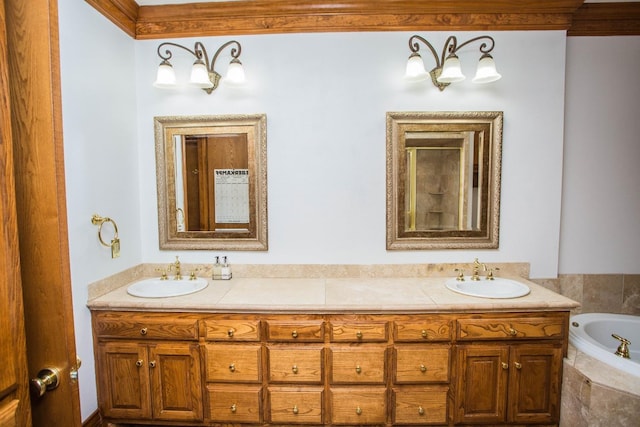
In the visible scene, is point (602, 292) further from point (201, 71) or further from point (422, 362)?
point (201, 71)

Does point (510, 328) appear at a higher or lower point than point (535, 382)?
higher

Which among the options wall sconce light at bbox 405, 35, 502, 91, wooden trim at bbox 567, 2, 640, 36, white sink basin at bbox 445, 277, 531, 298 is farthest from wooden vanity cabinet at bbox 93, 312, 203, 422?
wooden trim at bbox 567, 2, 640, 36

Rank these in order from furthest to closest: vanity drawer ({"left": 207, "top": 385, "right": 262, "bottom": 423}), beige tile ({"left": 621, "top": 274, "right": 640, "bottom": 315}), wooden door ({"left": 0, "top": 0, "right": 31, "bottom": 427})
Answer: beige tile ({"left": 621, "top": 274, "right": 640, "bottom": 315}) < vanity drawer ({"left": 207, "top": 385, "right": 262, "bottom": 423}) < wooden door ({"left": 0, "top": 0, "right": 31, "bottom": 427})

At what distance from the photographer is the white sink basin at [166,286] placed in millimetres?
2008

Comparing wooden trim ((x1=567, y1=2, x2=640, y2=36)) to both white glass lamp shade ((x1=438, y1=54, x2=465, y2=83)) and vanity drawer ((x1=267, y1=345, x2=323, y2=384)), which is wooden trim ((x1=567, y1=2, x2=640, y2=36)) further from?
vanity drawer ((x1=267, y1=345, x2=323, y2=384))

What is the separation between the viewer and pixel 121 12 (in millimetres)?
1977

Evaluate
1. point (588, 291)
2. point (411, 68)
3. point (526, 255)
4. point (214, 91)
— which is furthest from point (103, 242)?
point (588, 291)

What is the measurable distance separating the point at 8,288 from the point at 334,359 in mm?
1428

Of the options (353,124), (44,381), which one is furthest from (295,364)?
(353,124)

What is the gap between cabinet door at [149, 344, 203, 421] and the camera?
5.75 ft

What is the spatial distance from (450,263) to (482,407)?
2.77ft

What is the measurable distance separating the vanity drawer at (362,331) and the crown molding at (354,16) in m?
1.86

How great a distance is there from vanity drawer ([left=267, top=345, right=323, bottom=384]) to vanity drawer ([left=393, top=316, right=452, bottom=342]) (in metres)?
0.45

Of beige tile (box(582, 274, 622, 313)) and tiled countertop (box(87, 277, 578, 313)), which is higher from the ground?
tiled countertop (box(87, 277, 578, 313))
